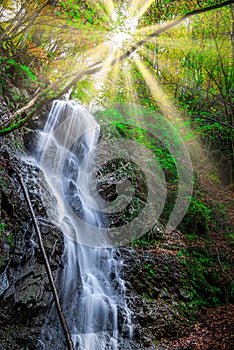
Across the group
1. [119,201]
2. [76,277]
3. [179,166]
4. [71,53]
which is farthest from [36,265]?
[71,53]

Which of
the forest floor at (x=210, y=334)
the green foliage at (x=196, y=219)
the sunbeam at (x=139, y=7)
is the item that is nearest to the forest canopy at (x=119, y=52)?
the sunbeam at (x=139, y=7)

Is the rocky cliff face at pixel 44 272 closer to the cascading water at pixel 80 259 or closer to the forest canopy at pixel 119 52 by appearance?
the cascading water at pixel 80 259

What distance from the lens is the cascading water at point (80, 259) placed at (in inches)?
203

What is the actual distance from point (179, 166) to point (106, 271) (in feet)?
16.7

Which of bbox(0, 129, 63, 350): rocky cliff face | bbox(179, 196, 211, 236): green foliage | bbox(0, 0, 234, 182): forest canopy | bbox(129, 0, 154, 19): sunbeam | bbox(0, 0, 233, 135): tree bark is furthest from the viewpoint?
bbox(179, 196, 211, 236): green foliage

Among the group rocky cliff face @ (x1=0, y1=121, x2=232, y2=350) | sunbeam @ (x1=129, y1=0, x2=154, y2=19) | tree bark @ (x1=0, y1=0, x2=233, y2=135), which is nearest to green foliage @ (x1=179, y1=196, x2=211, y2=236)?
rocky cliff face @ (x1=0, y1=121, x2=232, y2=350)

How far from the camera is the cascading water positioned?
16.9 feet

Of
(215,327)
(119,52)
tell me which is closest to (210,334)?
(215,327)

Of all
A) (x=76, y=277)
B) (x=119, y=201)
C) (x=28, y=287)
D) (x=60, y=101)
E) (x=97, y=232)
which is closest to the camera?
(x=28, y=287)

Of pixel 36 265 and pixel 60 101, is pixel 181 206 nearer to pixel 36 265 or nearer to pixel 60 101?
pixel 36 265

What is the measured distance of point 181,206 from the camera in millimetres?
9023

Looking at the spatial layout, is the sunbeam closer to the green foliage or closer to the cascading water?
the cascading water

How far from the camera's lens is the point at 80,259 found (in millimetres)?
6266

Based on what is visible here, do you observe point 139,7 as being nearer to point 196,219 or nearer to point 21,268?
point 21,268
